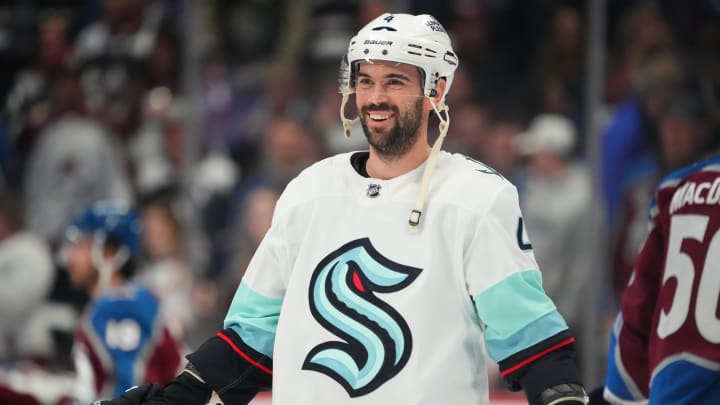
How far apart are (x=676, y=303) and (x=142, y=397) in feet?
4.19

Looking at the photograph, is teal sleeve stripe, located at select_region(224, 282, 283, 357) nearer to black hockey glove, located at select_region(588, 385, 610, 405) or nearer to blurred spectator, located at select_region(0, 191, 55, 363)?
black hockey glove, located at select_region(588, 385, 610, 405)

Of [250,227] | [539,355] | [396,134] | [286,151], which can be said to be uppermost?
[396,134]

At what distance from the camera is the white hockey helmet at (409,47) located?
3025 mm

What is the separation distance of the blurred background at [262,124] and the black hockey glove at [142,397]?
2.71m

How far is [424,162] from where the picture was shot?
309cm

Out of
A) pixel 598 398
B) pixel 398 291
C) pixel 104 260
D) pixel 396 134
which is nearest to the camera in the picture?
pixel 398 291

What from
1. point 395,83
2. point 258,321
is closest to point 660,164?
point 395,83

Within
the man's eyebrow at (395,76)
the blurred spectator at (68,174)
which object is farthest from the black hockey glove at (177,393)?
the blurred spectator at (68,174)

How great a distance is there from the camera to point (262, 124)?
288 inches

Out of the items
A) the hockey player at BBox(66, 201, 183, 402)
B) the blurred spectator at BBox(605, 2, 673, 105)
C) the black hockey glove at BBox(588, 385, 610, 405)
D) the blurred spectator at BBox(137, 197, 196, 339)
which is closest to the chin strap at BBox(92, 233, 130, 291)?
the hockey player at BBox(66, 201, 183, 402)

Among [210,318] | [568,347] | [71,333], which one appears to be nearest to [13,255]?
[71,333]

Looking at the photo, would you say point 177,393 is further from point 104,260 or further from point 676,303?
point 104,260

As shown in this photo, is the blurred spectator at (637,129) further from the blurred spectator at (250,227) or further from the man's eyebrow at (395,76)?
the man's eyebrow at (395,76)

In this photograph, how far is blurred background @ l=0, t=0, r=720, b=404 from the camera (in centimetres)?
628
